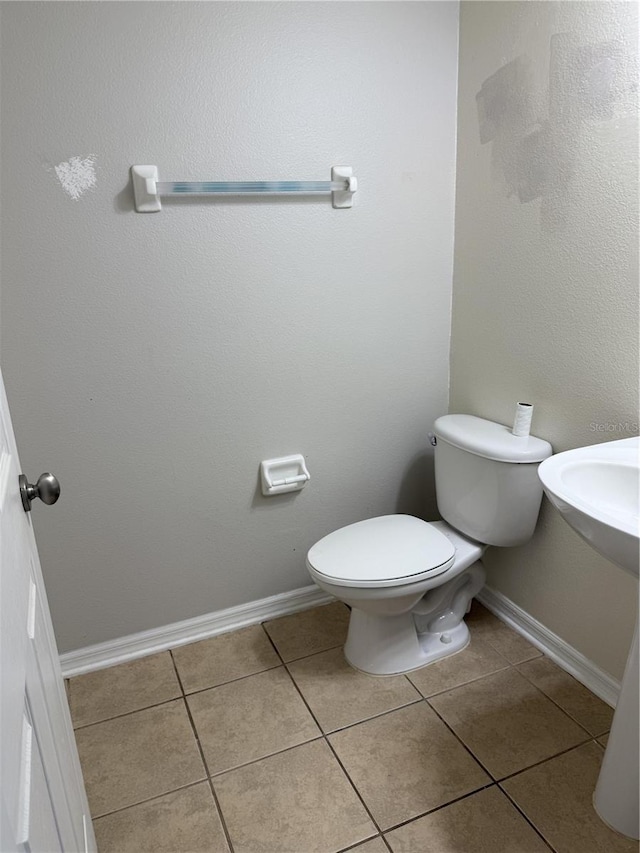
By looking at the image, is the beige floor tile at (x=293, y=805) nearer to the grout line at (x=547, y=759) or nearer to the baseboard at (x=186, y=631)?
the grout line at (x=547, y=759)

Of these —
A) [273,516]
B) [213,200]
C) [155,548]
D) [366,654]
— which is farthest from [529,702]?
[213,200]

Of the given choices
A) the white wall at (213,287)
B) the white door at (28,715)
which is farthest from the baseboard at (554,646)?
the white door at (28,715)

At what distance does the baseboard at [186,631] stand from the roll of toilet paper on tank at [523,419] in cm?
89

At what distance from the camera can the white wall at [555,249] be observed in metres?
1.44

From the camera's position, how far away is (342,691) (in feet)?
5.76

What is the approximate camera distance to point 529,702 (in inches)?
66.2

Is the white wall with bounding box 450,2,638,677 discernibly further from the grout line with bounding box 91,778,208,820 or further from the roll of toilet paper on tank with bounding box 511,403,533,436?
the grout line with bounding box 91,778,208,820

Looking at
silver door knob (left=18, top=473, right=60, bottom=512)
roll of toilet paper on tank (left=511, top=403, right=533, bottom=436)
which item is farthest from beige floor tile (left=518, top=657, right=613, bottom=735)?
silver door knob (left=18, top=473, right=60, bottom=512)

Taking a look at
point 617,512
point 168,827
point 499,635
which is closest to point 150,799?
point 168,827

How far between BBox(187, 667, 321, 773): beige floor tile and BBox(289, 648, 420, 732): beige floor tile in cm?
4

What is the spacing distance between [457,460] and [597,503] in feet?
1.84

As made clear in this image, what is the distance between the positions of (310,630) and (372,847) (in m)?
0.76

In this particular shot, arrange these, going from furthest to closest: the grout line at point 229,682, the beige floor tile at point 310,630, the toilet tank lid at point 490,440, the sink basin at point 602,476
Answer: the beige floor tile at point 310,630
the grout line at point 229,682
the toilet tank lid at point 490,440
the sink basin at point 602,476

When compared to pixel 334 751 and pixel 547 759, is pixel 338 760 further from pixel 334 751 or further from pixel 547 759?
pixel 547 759
